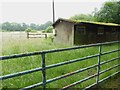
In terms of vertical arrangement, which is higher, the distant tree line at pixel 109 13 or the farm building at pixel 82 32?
the distant tree line at pixel 109 13

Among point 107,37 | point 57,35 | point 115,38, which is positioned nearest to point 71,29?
point 57,35

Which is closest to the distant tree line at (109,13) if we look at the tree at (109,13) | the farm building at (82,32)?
the tree at (109,13)

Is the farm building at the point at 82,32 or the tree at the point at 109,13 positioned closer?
the farm building at the point at 82,32

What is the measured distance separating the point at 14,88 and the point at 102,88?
5.99 feet

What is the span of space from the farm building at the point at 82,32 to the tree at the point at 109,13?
461 centimetres

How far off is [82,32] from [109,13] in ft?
30.5

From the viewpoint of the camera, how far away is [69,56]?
6.81m

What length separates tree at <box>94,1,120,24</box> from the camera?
917 inches

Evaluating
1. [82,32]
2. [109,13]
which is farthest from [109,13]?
[82,32]

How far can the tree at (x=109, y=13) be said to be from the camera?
2330 centimetres

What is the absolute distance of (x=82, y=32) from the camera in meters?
16.0

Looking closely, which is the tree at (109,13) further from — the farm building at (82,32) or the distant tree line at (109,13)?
the farm building at (82,32)

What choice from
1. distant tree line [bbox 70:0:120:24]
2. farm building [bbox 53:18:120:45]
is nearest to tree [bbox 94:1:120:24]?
distant tree line [bbox 70:0:120:24]

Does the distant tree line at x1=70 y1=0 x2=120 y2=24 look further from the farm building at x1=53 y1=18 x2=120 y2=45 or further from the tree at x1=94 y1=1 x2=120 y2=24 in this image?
the farm building at x1=53 y1=18 x2=120 y2=45
